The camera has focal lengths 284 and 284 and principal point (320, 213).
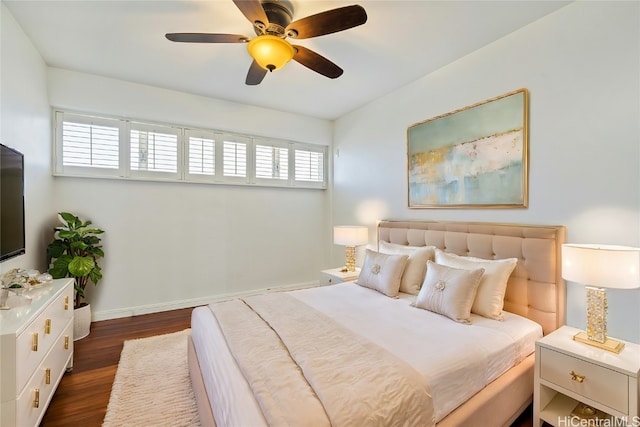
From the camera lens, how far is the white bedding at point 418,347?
1.28 m

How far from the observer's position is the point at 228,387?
4.16 ft

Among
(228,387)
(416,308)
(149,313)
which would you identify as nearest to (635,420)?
(416,308)

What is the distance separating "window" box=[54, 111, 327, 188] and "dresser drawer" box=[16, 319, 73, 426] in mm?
1880

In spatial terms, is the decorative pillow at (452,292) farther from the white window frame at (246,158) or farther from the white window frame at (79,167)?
the white window frame at (79,167)

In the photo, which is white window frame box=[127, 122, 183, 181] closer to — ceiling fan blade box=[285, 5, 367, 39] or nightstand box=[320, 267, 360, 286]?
nightstand box=[320, 267, 360, 286]

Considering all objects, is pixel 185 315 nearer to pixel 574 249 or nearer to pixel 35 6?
pixel 35 6

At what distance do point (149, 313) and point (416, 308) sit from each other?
3212 millimetres

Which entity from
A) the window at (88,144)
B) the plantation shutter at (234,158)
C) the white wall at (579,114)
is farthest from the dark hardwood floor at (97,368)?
the plantation shutter at (234,158)

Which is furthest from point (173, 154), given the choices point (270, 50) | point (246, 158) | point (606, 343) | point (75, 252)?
point (606, 343)

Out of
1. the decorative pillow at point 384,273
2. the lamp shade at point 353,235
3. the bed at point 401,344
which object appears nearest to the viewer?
the bed at point 401,344

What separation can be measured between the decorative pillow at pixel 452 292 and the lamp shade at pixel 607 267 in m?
0.56

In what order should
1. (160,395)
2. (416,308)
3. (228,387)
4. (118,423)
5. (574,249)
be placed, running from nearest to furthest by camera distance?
(228,387) < (574,249) < (118,423) < (160,395) < (416,308)

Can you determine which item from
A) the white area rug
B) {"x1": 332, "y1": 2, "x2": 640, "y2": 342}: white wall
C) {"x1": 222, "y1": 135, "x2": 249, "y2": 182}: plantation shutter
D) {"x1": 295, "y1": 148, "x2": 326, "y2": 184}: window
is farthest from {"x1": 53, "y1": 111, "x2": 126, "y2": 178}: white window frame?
{"x1": 332, "y1": 2, "x2": 640, "y2": 342}: white wall

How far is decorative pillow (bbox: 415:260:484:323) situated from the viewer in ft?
6.51
